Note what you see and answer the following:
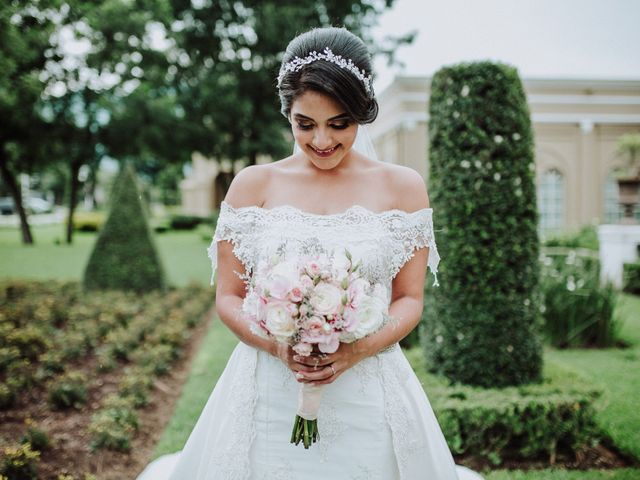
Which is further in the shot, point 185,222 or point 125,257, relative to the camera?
point 185,222

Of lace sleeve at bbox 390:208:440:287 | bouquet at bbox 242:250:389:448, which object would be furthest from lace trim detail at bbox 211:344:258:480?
lace sleeve at bbox 390:208:440:287

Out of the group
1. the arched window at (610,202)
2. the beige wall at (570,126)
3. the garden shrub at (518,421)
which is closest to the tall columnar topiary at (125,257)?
the garden shrub at (518,421)

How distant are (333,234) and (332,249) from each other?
0.07 m

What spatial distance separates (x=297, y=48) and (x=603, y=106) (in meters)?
23.9

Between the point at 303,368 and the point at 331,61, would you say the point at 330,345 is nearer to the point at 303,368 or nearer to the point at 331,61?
the point at 303,368

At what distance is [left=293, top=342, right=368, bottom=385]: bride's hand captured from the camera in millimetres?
2002

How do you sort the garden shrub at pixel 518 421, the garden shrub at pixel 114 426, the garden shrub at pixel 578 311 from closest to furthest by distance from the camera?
the garden shrub at pixel 518 421, the garden shrub at pixel 114 426, the garden shrub at pixel 578 311

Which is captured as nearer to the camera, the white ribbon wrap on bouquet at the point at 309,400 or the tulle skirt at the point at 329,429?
the white ribbon wrap on bouquet at the point at 309,400

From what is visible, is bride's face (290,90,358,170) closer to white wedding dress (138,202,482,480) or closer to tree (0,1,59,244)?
white wedding dress (138,202,482,480)

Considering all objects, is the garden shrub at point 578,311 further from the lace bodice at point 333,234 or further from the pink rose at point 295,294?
the pink rose at point 295,294

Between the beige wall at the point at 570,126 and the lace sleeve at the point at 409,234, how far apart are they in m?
19.8

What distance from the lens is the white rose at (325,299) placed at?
186 centimetres

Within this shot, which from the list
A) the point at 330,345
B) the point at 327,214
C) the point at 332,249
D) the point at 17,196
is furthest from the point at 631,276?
the point at 17,196

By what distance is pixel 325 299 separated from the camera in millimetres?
1872
